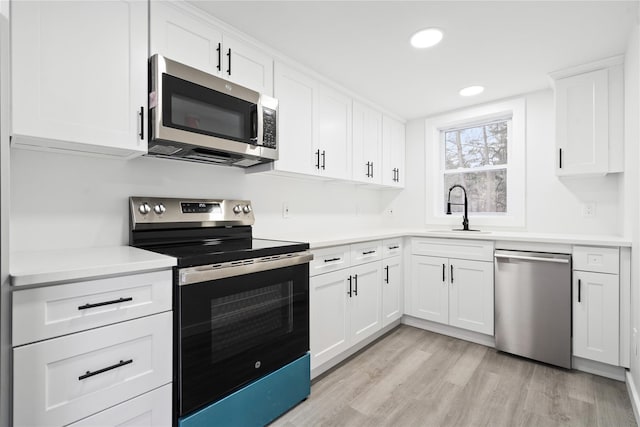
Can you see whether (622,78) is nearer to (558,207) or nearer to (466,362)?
(558,207)

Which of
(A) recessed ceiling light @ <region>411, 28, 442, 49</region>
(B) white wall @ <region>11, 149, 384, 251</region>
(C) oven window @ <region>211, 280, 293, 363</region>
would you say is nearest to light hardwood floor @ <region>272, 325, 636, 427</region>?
(C) oven window @ <region>211, 280, 293, 363</region>

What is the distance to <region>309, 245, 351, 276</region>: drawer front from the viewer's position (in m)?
2.06

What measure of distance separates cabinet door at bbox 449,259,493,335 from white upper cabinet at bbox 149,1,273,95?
217 cm

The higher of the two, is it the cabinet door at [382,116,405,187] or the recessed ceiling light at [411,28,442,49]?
the recessed ceiling light at [411,28,442,49]

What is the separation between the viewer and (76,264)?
115 cm

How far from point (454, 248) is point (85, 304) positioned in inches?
105

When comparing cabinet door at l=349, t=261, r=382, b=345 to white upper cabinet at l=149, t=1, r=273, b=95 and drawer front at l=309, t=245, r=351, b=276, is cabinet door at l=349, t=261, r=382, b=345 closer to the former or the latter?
drawer front at l=309, t=245, r=351, b=276

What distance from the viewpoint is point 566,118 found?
8.14ft

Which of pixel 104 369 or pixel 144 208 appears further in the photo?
pixel 144 208

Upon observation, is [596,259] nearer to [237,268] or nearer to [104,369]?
[237,268]

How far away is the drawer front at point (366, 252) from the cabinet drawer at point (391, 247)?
7cm

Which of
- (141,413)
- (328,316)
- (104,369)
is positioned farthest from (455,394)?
(104,369)

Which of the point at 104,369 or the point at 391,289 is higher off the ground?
the point at 104,369

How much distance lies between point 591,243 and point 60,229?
3206 millimetres
